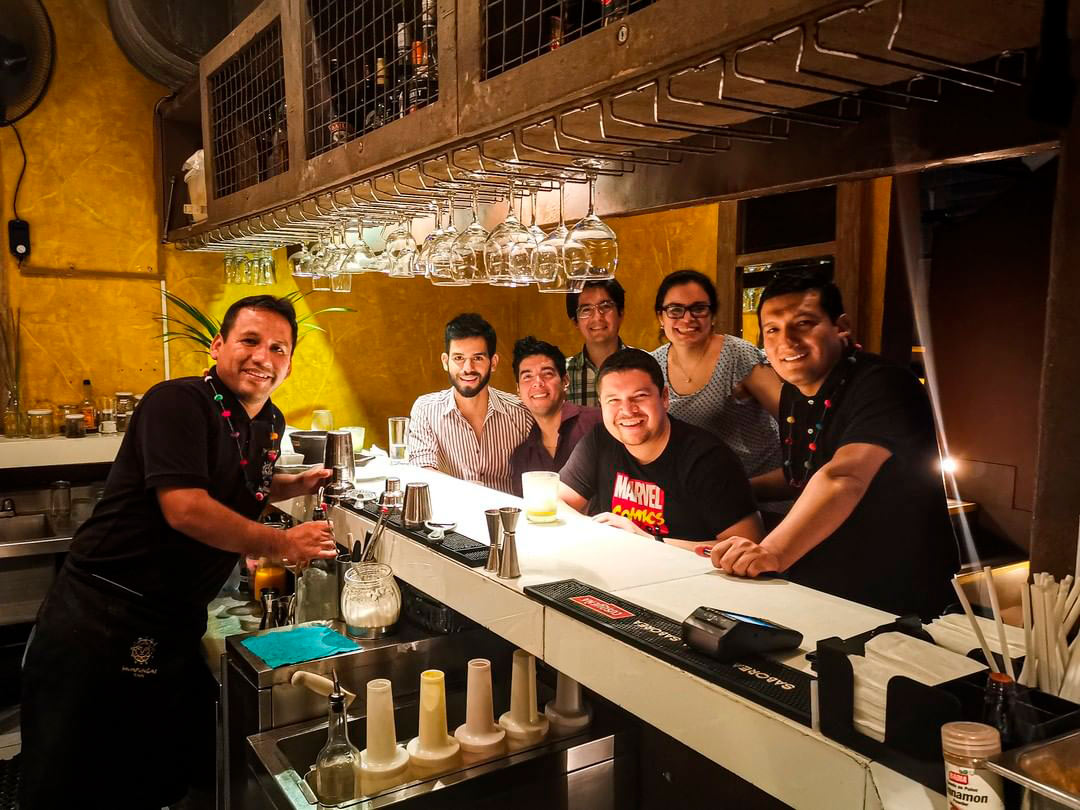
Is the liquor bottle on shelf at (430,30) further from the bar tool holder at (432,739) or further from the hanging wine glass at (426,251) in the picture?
the bar tool holder at (432,739)

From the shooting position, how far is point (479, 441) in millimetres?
3668

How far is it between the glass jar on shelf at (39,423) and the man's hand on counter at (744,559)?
137 inches

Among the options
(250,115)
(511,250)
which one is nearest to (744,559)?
(511,250)

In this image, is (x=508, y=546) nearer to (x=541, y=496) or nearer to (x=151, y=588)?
(x=541, y=496)

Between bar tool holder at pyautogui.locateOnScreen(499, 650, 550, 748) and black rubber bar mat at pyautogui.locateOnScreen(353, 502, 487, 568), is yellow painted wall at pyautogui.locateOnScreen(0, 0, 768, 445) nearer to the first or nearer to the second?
black rubber bar mat at pyautogui.locateOnScreen(353, 502, 487, 568)

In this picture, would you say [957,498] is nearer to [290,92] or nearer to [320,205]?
[320,205]

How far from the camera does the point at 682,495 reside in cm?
256

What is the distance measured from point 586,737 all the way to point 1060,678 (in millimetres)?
1159

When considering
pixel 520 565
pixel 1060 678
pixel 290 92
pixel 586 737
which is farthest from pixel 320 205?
pixel 1060 678

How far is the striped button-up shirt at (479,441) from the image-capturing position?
3.66m

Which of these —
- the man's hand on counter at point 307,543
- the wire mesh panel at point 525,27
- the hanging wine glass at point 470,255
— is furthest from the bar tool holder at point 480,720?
the wire mesh panel at point 525,27

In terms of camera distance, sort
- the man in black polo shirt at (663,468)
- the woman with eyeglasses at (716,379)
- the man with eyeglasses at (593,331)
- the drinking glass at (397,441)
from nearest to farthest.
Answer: the man in black polo shirt at (663,468)
the woman with eyeglasses at (716,379)
the drinking glass at (397,441)
the man with eyeglasses at (593,331)

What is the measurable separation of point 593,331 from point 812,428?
143cm

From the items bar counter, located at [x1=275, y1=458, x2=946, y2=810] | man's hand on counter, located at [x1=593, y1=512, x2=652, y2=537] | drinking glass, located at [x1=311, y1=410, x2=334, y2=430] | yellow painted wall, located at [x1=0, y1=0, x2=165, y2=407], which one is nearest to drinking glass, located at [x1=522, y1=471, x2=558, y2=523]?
bar counter, located at [x1=275, y1=458, x2=946, y2=810]
